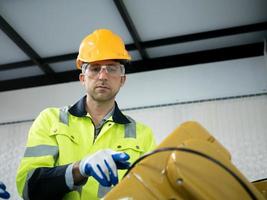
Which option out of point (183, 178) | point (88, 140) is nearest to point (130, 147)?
point (88, 140)

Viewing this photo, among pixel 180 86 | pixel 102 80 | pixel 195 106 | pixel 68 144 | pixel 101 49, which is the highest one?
pixel 180 86

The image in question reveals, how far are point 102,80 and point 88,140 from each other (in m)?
0.29

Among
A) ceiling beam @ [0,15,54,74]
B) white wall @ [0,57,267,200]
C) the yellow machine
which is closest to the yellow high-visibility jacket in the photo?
the yellow machine

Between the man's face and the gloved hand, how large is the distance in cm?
58

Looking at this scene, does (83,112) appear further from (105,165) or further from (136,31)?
(136,31)

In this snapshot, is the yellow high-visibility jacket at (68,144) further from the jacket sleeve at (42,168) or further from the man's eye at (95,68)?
the man's eye at (95,68)

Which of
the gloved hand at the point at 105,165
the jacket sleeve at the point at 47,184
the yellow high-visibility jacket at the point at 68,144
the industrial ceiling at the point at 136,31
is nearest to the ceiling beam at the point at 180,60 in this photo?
the industrial ceiling at the point at 136,31

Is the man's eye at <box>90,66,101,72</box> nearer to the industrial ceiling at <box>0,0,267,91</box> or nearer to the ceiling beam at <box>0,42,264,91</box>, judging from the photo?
the industrial ceiling at <box>0,0,267,91</box>

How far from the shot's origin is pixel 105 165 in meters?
1.02

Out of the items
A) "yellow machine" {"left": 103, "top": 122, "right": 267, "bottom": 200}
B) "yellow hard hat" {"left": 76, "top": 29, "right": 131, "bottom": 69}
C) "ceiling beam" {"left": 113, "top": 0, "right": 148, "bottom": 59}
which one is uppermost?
"ceiling beam" {"left": 113, "top": 0, "right": 148, "bottom": 59}

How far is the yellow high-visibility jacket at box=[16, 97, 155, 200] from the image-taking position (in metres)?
1.22

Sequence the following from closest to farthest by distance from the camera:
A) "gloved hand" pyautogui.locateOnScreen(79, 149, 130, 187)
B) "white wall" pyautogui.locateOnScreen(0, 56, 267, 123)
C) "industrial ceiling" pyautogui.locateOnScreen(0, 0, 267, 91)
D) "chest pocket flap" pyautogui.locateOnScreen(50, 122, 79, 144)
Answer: "gloved hand" pyautogui.locateOnScreen(79, 149, 130, 187) < "chest pocket flap" pyautogui.locateOnScreen(50, 122, 79, 144) < "industrial ceiling" pyautogui.locateOnScreen(0, 0, 267, 91) < "white wall" pyautogui.locateOnScreen(0, 56, 267, 123)

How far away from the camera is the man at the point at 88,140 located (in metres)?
1.12

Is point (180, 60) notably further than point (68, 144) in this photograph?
Yes
